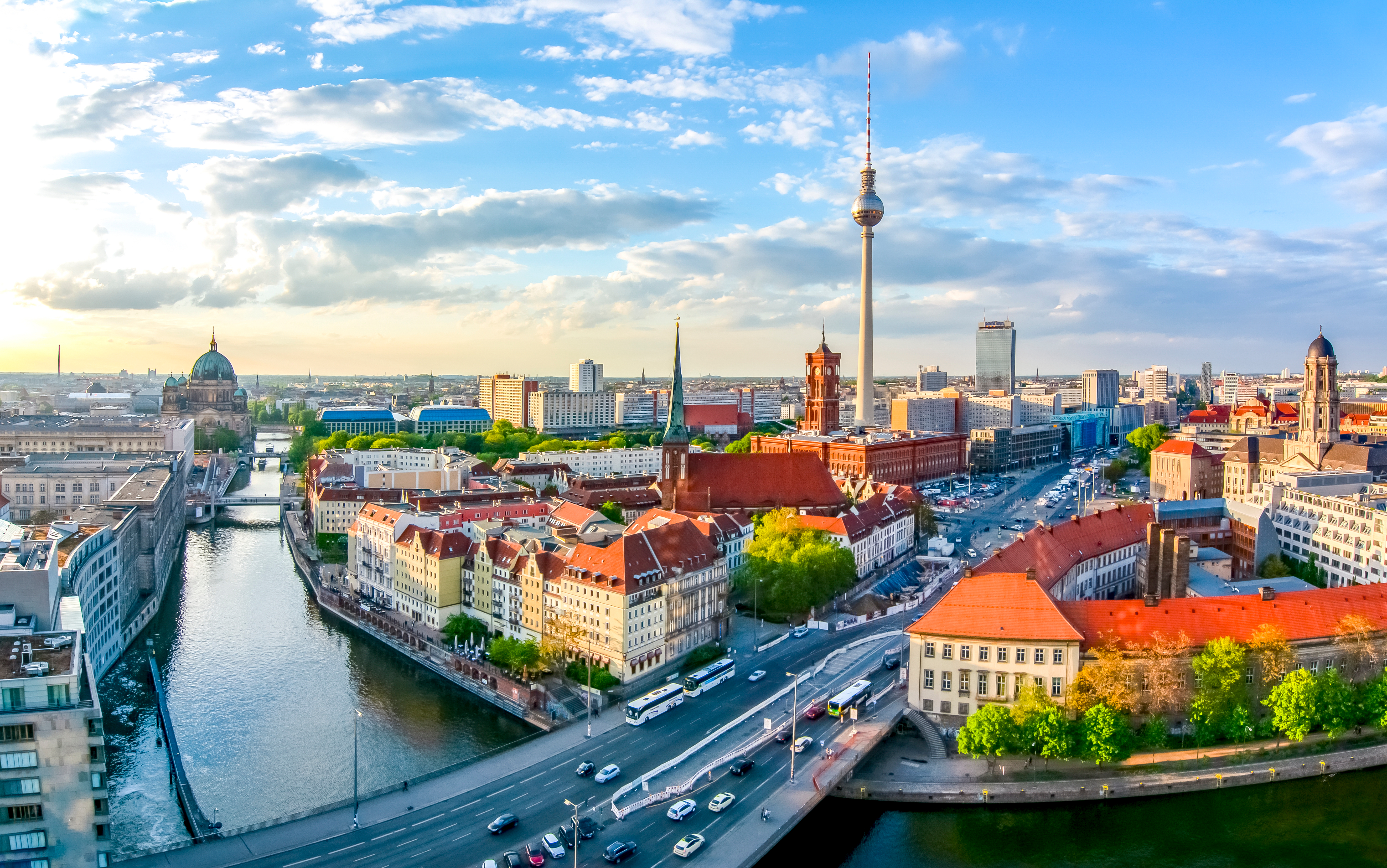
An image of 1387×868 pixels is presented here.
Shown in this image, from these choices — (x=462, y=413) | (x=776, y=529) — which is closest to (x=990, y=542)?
(x=776, y=529)

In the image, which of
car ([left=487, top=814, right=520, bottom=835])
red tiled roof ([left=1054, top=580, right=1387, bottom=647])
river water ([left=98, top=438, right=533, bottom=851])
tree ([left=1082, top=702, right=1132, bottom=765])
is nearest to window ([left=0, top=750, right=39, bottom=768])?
river water ([left=98, top=438, right=533, bottom=851])

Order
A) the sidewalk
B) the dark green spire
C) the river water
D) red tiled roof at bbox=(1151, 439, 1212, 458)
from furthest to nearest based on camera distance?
red tiled roof at bbox=(1151, 439, 1212, 458) → the dark green spire → the river water → the sidewalk

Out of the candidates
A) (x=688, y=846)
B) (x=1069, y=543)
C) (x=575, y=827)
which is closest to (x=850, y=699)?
(x=688, y=846)

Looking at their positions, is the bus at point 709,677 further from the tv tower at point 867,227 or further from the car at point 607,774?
the tv tower at point 867,227

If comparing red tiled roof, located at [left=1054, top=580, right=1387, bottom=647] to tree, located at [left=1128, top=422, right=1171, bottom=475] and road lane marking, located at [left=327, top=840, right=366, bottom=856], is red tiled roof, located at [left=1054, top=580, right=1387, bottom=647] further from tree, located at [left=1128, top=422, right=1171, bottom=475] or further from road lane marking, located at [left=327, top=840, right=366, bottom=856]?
tree, located at [left=1128, top=422, right=1171, bottom=475]

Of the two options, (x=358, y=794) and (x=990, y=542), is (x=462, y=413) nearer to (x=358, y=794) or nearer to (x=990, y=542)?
(x=990, y=542)

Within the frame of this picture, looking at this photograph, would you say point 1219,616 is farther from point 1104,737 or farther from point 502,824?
point 502,824
